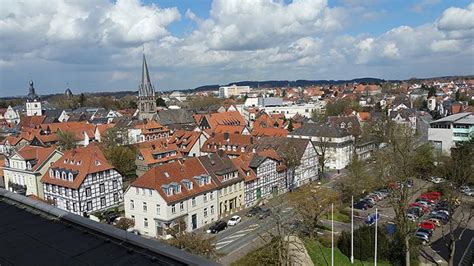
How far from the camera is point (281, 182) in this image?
4334 centimetres

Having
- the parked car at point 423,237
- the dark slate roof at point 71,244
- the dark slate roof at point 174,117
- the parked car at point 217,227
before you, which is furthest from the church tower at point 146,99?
the dark slate roof at point 71,244

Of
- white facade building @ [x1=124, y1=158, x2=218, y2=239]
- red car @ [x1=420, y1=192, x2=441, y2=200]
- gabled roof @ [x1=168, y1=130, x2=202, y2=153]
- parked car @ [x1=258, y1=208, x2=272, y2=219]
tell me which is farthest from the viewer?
gabled roof @ [x1=168, y1=130, x2=202, y2=153]

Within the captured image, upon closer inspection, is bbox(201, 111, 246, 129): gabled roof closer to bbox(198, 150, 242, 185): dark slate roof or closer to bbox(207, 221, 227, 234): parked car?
bbox(198, 150, 242, 185): dark slate roof

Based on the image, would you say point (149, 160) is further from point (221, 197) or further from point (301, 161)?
point (301, 161)

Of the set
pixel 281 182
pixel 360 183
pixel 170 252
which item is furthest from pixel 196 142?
pixel 170 252

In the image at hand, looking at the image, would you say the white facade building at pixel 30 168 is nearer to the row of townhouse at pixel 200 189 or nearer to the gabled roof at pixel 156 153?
the gabled roof at pixel 156 153

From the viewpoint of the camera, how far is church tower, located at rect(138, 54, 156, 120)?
81.2m

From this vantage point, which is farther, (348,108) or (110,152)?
(348,108)

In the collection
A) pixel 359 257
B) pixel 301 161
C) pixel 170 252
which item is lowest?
pixel 359 257

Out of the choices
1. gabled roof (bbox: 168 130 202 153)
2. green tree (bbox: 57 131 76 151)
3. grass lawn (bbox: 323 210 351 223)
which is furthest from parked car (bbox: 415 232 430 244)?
green tree (bbox: 57 131 76 151)

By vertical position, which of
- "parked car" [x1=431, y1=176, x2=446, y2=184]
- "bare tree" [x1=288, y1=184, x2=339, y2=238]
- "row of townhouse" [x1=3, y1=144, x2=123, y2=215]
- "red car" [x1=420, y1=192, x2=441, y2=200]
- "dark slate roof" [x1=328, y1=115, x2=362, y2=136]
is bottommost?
"red car" [x1=420, y1=192, x2=441, y2=200]

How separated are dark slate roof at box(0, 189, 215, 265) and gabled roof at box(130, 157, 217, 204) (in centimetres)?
2478

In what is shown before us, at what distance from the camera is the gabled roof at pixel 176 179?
31438 millimetres

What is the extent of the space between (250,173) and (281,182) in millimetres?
5691
